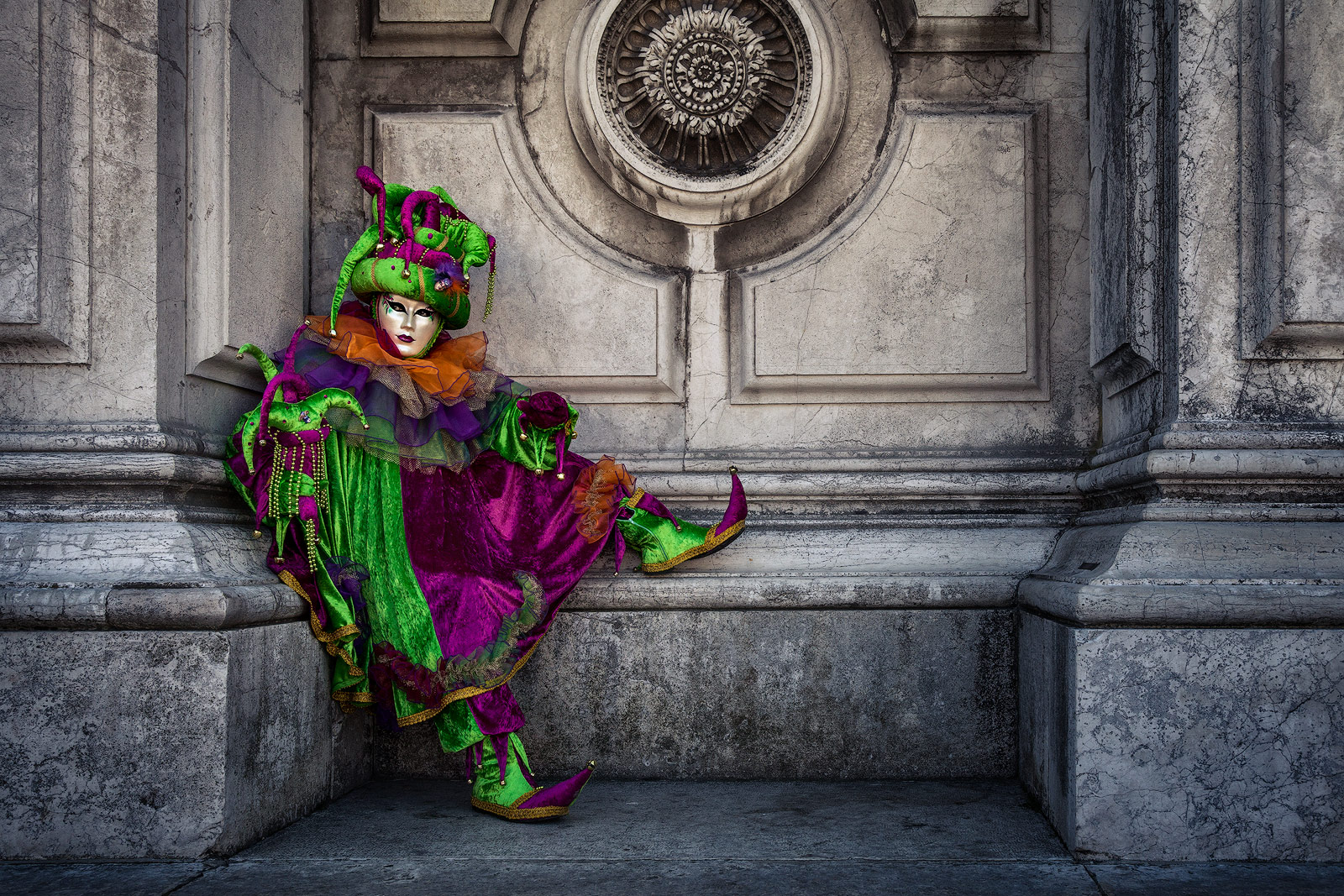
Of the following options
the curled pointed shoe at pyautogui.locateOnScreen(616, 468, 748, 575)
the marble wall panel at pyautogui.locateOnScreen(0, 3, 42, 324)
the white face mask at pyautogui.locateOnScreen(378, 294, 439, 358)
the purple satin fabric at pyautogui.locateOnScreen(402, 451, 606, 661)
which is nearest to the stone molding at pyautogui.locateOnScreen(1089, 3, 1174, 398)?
the curled pointed shoe at pyautogui.locateOnScreen(616, 468, 748, 575)

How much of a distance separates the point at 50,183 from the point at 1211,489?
10.00ft

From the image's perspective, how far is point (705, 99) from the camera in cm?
349

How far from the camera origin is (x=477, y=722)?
9.39 feet

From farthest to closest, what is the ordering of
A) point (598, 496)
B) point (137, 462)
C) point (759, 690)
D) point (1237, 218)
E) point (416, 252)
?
point (759, 690) < point (598, 496) < point (416, 252) < point (1237, 218) < point (137, 462)

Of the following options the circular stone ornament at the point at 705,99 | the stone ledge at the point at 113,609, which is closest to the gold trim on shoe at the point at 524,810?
the stone ledge at the point at 113,609

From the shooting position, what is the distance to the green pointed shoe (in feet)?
9.06

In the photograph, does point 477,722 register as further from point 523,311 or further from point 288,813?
point 523,311

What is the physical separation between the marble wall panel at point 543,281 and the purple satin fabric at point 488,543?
44 cm

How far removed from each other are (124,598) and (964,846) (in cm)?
206

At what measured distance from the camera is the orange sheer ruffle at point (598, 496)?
122 inches

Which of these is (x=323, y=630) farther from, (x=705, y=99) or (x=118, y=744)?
(x=705, y=99)

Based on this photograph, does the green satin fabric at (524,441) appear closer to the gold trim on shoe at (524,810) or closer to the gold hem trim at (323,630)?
the gold hem trim at (323,630)

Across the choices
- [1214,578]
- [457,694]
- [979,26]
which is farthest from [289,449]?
[979,26]

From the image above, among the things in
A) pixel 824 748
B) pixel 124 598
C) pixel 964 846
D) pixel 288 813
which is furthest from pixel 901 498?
pixel 124 598
